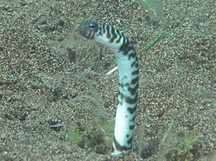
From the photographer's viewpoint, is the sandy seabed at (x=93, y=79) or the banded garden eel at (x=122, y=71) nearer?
the banded garden eel at (x=122, y=71)

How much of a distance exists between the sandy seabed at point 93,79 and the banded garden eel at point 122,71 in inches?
5.5

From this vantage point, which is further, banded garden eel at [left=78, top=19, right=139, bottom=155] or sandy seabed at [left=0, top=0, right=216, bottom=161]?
sandy seabed at [left=0, top=0, right=216, bottom=161]

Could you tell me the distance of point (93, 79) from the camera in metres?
3.58

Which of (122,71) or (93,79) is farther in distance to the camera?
(93,79)

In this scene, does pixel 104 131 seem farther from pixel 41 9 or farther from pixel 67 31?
pixel 41 9

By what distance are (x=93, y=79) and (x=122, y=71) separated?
159cm

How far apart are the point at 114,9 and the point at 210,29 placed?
149 centimetres

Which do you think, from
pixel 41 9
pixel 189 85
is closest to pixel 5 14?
pixel 41 9

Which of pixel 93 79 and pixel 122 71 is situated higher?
pixel 122 71

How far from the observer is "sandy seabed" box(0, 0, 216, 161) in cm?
250

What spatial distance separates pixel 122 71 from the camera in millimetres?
2020

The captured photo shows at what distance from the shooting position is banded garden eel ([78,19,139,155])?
185 centimetres

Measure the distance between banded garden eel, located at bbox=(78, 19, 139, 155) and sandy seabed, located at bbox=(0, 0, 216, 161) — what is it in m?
0.14

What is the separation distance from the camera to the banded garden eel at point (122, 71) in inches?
73.0
